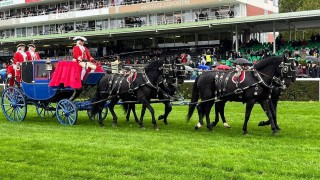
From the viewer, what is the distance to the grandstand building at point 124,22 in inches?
1505

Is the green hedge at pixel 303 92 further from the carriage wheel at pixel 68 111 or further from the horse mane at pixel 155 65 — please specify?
the carriage wheel at pixel 68 111

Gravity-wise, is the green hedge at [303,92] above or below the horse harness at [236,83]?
below

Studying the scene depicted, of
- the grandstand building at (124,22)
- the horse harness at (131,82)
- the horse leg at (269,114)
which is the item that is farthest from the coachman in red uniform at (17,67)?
the grandstand building at (124,22)

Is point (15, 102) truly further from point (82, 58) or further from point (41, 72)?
point (82, 58)

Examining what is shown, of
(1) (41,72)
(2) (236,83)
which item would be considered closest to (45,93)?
(1) (41,72)

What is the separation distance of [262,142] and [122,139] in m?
2.96

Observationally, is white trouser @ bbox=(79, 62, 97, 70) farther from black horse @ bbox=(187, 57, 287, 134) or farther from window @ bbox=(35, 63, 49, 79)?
black horse @ bbox=(187, 57, 287, 134)

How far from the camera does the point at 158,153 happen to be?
8.35 m

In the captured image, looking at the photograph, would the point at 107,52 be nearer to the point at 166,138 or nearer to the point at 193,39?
the point at 193,39

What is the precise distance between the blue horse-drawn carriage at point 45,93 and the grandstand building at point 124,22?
66.5 ft

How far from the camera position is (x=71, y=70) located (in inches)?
537

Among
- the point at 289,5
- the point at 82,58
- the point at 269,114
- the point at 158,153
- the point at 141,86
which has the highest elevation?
the point at 289,5

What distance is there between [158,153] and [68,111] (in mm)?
5995

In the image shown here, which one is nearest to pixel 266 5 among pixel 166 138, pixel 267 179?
pixel 166 138
